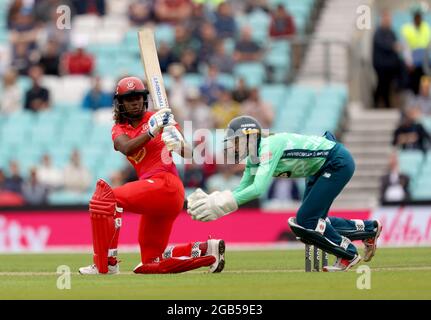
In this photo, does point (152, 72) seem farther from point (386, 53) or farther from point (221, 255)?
point (386, 53)

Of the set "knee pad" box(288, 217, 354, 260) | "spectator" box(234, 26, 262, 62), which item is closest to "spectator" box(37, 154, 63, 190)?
"spectator" box(234, 26, 262, 62)

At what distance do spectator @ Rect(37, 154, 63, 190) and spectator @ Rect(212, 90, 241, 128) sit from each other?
2796mm

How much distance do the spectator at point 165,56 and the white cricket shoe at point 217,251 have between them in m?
11.3

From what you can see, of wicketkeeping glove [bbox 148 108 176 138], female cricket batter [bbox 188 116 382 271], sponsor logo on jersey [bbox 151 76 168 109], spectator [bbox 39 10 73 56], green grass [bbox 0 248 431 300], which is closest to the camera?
green grass [bbox 0 248 431 300]

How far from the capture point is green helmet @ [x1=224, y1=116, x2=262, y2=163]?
12.1 m

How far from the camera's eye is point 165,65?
23.7 metres

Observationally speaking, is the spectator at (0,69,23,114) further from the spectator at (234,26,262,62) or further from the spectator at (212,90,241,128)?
the spectator at (234,26,262,62)

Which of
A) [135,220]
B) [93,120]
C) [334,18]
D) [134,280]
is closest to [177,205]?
[134,280]

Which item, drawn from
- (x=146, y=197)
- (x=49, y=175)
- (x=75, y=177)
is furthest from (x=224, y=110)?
(x=146, y=197)

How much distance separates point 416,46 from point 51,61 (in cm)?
662

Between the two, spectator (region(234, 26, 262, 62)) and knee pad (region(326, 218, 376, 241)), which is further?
spectator (region(234, 26, 262, 62))

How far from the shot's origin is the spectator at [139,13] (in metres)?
25.2

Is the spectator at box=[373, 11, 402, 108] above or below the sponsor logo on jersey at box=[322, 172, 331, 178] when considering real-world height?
above

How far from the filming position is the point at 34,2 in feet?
85.7
